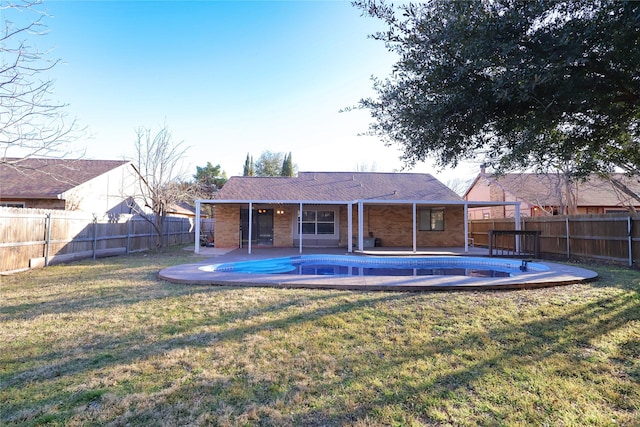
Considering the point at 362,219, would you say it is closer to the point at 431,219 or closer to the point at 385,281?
the point at 431,219

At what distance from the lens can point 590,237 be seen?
459 inches

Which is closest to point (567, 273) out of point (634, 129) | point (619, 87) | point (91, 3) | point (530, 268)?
point (530, 268)

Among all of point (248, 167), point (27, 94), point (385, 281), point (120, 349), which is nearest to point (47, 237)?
point (27, 94)

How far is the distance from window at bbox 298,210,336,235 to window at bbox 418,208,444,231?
16.0 feet

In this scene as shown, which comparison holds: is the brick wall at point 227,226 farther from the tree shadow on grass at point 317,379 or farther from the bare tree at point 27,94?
the tree shadow on grass at point 317,379

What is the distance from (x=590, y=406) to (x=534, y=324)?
2.04 m

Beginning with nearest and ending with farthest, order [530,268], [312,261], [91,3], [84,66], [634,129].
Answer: [634,129]
[91,3]
[84,66]
[530,268]
[312,261]

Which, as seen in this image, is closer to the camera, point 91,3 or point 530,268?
point 91,3

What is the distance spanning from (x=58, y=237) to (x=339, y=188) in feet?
41.1

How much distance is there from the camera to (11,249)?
347 inches

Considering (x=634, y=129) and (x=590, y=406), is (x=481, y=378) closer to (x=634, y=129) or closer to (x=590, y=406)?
(x=590, y=406)

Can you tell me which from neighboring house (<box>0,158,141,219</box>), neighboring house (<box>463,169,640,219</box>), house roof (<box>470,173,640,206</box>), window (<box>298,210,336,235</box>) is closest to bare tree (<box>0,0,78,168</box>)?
neighboring house (<box>0,158,141,219</box>)

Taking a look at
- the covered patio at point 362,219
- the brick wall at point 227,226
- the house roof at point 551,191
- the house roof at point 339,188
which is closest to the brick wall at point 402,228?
the covered patio at point 362,219

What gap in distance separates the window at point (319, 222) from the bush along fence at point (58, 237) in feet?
27.9
